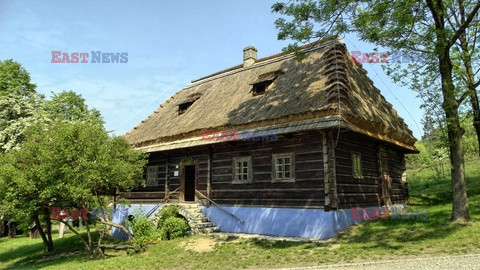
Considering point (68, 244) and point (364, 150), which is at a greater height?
point (364, 150)

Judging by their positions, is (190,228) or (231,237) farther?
(190,228)

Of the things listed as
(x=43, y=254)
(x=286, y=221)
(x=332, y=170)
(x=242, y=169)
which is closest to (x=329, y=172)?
(x=332, y=170)

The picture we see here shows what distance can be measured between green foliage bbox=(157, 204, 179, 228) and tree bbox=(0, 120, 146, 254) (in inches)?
87.1

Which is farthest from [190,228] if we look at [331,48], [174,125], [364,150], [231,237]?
[331,48]

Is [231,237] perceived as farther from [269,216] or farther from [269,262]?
[269,262]

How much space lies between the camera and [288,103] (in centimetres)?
1373

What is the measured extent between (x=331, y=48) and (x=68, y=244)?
17.2m

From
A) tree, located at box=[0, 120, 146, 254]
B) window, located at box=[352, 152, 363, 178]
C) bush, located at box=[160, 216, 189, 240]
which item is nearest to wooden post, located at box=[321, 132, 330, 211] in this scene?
window, located at box=[352, 152, 363, 178]


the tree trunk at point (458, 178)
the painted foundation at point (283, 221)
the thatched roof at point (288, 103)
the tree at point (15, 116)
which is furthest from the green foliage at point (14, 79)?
the tree trunk at point (458, 178)

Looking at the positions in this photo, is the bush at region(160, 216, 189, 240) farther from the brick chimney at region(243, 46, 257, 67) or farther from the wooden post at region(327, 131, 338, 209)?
the brick chimney at region(243, 46, 257, 67)

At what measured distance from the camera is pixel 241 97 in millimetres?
16734

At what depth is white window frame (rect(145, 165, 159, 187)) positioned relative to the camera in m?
18.8

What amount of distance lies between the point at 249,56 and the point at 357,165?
9471 mm

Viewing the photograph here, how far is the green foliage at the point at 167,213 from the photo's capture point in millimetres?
15278
